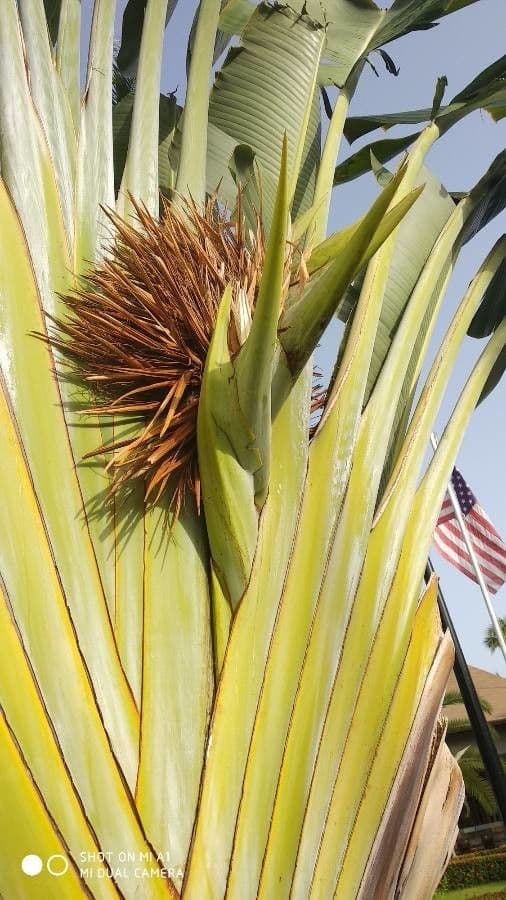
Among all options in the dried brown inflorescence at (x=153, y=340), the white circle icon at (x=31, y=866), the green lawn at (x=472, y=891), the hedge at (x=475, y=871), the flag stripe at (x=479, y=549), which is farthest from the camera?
the hedge at (x=475, y=871)

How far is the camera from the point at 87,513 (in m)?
1.25

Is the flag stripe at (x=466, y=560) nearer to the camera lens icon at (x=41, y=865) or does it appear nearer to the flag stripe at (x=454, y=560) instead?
the flag stripe at (x=454, y=560)

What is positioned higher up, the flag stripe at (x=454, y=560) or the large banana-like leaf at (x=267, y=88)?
the large banana-like leaf at (x=267, y=88)

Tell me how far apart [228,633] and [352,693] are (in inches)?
10.2

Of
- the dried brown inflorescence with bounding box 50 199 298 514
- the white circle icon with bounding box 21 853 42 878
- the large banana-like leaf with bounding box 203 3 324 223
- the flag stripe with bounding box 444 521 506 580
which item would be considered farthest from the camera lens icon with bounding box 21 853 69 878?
the flag stripe with bounding box 444 521 506 580

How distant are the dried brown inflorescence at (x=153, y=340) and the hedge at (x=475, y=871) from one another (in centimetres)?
1313

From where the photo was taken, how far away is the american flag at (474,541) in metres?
10.2

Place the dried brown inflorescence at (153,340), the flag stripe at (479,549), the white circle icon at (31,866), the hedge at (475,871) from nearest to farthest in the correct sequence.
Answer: the white circle icon at (31,866), the dried brown inflorescence at (153,340), the flag stripe at (479,549), the hedge at (475,871)

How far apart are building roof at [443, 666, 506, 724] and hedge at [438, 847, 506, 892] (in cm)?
282

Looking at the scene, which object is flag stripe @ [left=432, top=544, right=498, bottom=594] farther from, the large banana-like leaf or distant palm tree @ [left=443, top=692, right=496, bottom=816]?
the large banana-like leaf

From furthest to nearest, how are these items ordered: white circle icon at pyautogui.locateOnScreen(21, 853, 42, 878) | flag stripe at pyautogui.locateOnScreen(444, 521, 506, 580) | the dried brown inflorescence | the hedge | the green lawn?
the hedge, the green lawn, flag stripe at pyautogui.locateOnScreen(444, 521, 506, 580), the dried brown inflorescence, white circle icon at pyautogui.locateOnScreen(21, 853, 42, 878)

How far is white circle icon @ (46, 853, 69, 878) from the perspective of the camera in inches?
38.0

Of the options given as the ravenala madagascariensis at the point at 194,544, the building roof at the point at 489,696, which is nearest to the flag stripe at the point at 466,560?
the building roof at the point at 489,696

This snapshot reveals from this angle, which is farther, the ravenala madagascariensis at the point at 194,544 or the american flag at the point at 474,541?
the american flag at the point at 474,541
